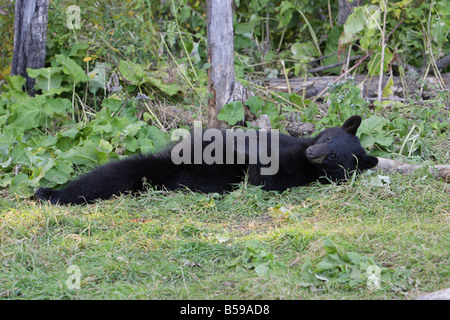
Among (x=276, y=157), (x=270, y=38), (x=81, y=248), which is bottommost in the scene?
(x=81, y=248)

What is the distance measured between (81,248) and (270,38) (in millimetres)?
6083

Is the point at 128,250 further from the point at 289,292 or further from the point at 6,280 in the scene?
the point at 289,292

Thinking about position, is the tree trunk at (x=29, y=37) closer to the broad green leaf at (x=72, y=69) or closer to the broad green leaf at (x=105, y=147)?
the broad green leaf at (x=72, y=69)

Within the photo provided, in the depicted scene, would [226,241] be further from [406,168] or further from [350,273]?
[406,168]

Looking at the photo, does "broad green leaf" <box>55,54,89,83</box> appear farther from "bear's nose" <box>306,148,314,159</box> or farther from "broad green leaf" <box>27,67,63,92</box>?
"bear's nose" <box>306,148,314,159</box>

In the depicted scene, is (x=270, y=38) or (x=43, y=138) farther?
(x=270, y=38)

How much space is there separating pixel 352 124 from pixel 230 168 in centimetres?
121

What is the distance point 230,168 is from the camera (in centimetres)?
517

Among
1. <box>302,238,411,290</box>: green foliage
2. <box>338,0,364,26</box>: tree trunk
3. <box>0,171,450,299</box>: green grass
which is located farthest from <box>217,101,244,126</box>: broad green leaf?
<box>338,0,364,26</box>: tree trunk

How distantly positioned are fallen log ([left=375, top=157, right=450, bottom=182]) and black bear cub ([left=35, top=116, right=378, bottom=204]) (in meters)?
0.30

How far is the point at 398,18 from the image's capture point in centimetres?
745

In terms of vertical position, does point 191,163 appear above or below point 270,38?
below

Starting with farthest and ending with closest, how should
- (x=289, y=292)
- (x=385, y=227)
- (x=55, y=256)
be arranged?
1. (x=385, y=227)
2. (x=55, y=256)
3. (x=289, y=292)

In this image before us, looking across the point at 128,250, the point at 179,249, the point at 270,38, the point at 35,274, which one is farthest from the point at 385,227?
the point at 270,38
